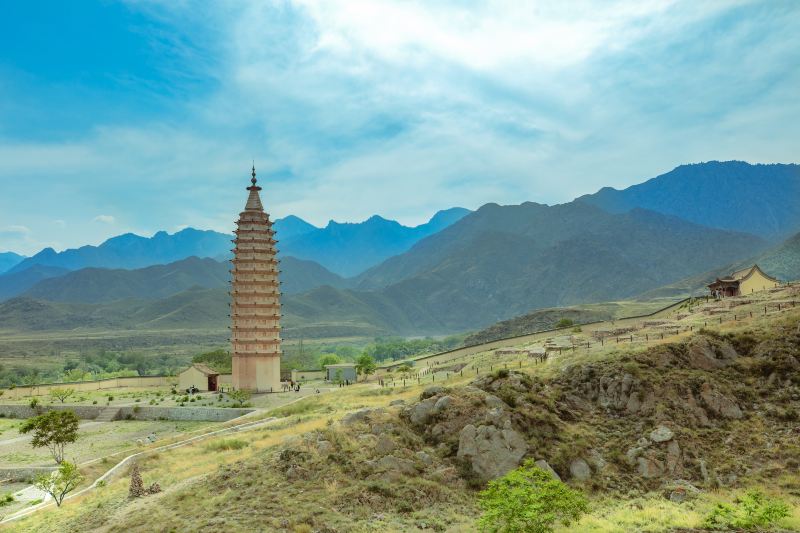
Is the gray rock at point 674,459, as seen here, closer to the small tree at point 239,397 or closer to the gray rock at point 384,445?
the gray rock at point 384,445

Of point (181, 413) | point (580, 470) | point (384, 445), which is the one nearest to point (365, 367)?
point (181, 413)

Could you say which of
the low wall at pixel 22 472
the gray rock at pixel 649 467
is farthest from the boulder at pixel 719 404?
the low wall at pixel 22 472

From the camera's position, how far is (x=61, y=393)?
63.5m

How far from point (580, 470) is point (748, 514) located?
221 inches

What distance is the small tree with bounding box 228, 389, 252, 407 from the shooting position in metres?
56.5

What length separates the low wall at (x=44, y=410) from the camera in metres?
58.4

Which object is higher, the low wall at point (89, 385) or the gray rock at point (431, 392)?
the gray rock at point (431, 392)

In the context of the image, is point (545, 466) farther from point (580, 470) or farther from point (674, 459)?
point (674, 459)

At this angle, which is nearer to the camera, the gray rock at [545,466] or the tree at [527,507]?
the tree at [527,507]

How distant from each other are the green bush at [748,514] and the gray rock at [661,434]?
405 cm

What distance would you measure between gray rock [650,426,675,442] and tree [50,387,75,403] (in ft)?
185

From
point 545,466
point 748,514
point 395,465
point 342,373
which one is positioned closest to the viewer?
point 748,514

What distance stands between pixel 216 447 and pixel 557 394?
61.4ft

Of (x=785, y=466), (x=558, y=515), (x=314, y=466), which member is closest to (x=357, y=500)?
(x=314, y=466)
